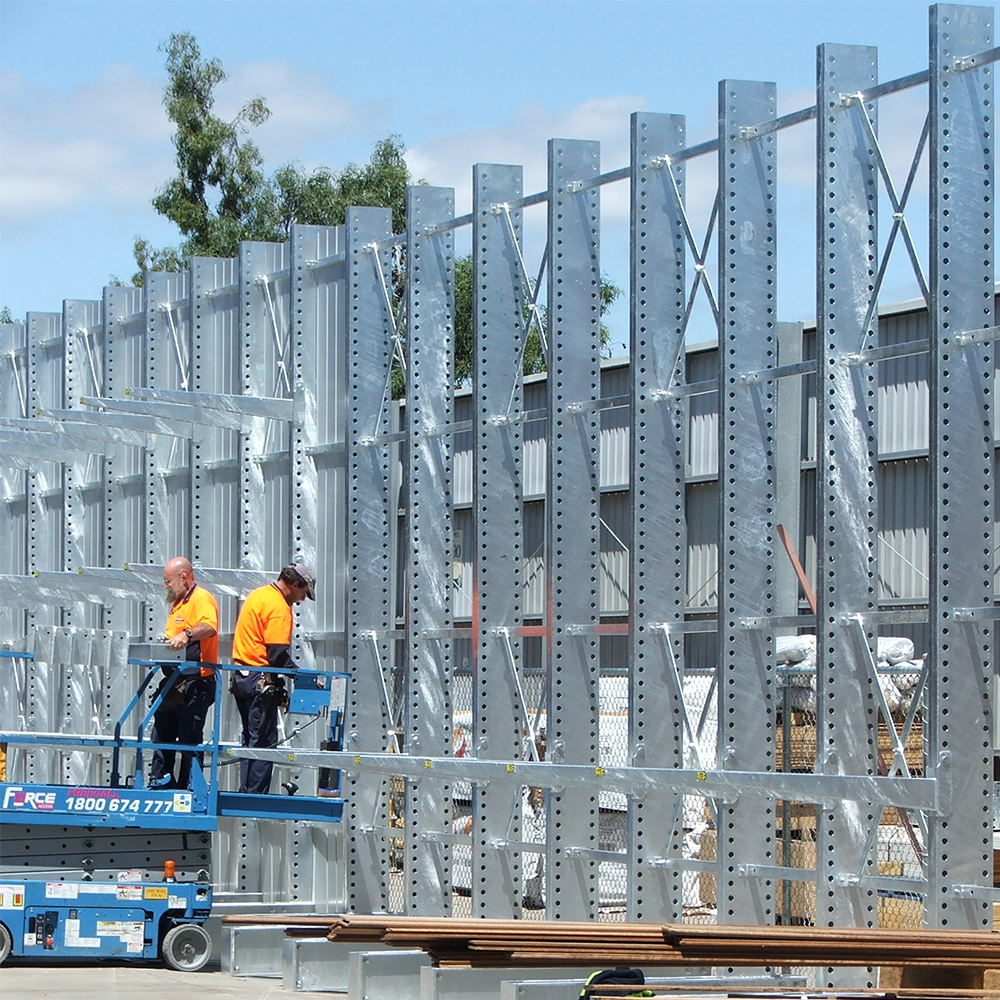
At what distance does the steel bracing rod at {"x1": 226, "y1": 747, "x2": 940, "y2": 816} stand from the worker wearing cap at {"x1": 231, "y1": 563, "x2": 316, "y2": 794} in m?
0.71

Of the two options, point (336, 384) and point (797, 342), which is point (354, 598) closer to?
point (336, 384)

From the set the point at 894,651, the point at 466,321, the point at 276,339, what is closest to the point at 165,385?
the point at 276,339

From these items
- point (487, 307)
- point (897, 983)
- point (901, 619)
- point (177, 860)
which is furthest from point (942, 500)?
point (177, 860)

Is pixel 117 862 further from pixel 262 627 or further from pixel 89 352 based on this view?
pixel 89 352

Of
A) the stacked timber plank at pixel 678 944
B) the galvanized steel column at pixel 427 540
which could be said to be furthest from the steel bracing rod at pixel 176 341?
the stacked timber plank at pixel 678 944

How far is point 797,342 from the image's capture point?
16969mm

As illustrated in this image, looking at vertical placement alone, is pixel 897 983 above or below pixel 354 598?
below

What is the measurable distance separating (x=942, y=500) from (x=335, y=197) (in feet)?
98.9

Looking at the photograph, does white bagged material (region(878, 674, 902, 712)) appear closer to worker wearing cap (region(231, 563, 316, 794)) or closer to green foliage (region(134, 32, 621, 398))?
worker wearing cap (region(231, 563, 316, 794))

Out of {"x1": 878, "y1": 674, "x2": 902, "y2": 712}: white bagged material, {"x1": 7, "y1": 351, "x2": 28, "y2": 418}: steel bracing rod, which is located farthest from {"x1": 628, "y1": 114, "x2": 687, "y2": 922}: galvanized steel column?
{"x1": 7, "y1": 351, "x2": 28, "y2": 418}: steel bracing rod

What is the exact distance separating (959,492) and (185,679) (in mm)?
6065

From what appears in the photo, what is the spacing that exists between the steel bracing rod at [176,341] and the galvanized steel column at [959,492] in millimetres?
9485

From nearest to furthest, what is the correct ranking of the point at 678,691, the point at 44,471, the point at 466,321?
the point at 678,691, the point at 44,471, the point at 466,321

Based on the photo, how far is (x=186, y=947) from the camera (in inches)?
496
